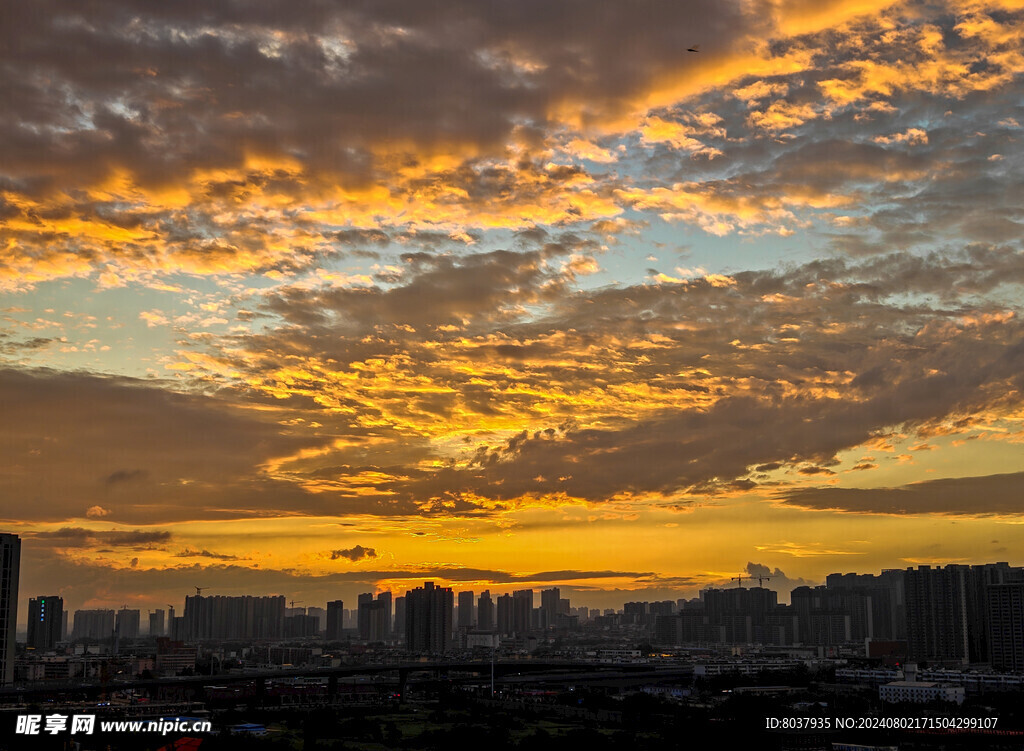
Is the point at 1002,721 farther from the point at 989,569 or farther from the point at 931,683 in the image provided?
the point at 989,569

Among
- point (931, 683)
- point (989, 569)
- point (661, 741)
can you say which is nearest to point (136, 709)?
point (661, 741)

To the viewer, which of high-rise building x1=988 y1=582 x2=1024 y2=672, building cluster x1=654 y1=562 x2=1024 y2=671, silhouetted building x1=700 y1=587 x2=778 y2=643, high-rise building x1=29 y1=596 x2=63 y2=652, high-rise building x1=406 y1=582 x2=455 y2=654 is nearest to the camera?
high-rise building x1=988 y1=582 x2=1024 y2=672

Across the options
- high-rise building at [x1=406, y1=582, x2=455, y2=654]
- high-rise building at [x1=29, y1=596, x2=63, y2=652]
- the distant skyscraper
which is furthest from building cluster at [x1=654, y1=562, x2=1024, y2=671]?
high-rise building at [x1=29, y1=596, x2=63, y2=652]

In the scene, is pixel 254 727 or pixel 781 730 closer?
pixel 781 730

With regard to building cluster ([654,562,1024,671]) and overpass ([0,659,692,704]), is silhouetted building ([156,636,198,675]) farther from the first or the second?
building cluster ([654,562,1024,671])

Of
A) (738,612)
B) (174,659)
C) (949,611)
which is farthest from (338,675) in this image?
(738,612)

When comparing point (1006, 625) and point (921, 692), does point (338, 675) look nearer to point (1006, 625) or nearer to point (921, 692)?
point (921, 692)
